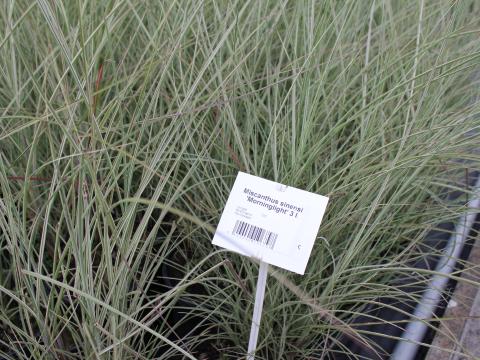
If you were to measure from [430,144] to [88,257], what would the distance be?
0.45 meters

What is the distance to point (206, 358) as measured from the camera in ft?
2.32

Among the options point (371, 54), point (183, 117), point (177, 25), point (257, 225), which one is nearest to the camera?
point (257, 225)

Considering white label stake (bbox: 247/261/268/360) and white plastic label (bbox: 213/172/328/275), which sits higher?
white plastic label (bbox: 213/172/328/275)

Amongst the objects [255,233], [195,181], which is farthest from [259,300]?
[195,181]

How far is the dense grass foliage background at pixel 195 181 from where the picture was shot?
581 mm

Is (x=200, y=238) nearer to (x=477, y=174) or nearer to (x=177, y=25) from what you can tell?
(x=177, y=25)

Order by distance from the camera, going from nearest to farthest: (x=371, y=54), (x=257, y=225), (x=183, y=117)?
1. (x=257, y=225)
2. (x=183, y=117)
3. (x=371, y=54)

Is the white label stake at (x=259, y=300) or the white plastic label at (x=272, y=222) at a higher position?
the white plastic label at (x=272, y=222)

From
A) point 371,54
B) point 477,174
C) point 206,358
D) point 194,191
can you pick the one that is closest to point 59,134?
point 194,191

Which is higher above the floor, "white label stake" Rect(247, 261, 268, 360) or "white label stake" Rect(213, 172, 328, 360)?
"white label stake" Rect(213, 172, 328, 360)

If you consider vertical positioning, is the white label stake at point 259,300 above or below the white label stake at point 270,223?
below

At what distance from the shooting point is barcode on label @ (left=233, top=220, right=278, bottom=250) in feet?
1.65

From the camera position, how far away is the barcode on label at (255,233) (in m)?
0.50

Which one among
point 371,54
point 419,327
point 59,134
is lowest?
point 419,327
